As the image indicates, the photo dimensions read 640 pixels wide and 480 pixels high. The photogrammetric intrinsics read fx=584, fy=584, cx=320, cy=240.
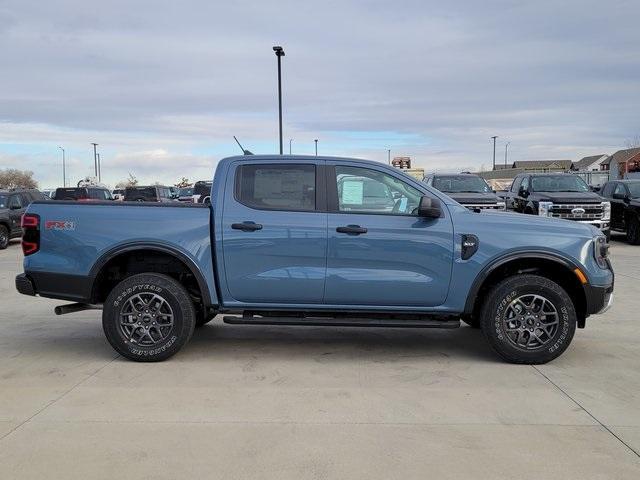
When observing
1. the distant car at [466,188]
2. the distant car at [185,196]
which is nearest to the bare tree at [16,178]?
the distant car at [185,196]

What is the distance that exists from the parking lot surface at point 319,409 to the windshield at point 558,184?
9895mm

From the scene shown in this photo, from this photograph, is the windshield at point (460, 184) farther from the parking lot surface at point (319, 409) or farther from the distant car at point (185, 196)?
the distant car at point (185, 196)

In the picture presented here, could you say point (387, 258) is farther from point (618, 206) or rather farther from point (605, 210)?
A: point (618, 206)

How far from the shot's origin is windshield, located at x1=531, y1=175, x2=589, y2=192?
15837 millimetres

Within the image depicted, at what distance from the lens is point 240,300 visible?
553 cm

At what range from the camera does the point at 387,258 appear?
210 inches

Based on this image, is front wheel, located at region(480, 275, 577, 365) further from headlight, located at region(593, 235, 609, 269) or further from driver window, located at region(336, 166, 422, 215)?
driver window, located at region(336, 166, 422, 215)

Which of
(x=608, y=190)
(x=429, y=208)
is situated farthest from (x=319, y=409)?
(x=608, y=190)

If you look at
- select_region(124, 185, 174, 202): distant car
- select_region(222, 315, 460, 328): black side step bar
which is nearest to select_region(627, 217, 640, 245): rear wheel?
select_region(222, 315, 460, 328): black side step bar

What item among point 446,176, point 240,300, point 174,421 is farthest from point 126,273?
point 446,176

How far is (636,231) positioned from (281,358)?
14000 mm

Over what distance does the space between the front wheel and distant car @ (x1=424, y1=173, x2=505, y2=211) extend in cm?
876

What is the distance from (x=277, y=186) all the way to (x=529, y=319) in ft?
8.72

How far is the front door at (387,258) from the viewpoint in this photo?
17.5ft
